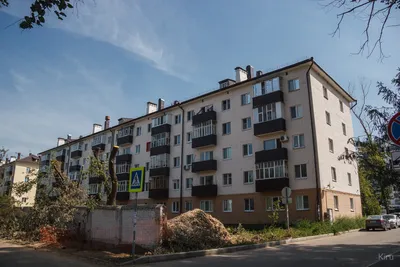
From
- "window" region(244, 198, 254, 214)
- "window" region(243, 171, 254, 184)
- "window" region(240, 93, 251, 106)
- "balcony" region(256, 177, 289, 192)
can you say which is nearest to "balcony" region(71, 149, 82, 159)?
"window" region(240, 93, 251, 106)

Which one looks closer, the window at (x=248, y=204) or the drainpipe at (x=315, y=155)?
the drainpipe at (x=315, y=155)

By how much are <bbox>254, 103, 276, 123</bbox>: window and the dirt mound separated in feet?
53.7

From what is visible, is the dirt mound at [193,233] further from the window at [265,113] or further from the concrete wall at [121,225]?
the window at [265,113]

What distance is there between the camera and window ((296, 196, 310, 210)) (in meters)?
26.6

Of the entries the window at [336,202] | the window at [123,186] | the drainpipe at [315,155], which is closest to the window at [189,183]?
the window at [123,186]

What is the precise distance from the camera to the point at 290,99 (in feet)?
96.8

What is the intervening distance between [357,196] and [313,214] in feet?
35.1

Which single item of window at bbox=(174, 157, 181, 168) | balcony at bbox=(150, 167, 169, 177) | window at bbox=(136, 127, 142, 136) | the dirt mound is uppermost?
window at bbox=(136, 127, 142, 136)

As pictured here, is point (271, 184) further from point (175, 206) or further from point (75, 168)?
point (75, 168)

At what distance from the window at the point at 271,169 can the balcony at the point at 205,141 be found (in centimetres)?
617

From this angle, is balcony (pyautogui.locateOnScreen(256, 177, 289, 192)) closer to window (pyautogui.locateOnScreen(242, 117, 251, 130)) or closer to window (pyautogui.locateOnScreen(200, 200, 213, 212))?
window (pyautogui.locateOnScreen(242, 117, 251, 130))

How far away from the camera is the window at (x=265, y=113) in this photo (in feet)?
97.5

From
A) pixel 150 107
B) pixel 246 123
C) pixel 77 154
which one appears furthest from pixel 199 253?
pixel 77 154

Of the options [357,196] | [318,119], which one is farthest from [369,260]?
[357,196]
